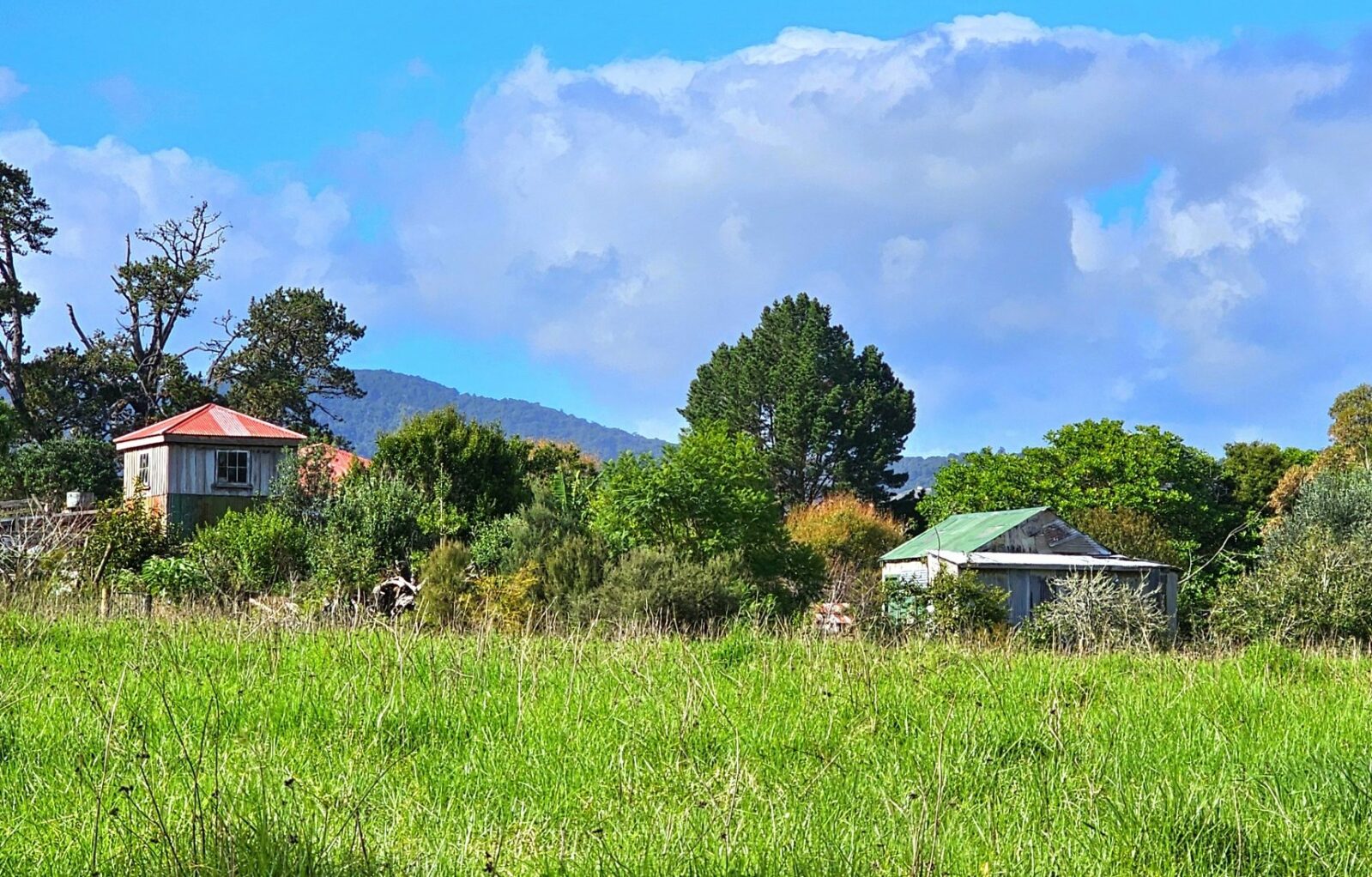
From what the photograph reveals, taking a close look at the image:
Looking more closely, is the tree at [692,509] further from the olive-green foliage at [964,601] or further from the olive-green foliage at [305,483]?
the olive-green foliage at [305,483]

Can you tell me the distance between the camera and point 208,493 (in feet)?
130

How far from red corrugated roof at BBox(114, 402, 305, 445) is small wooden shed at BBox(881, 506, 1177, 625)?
1943cm

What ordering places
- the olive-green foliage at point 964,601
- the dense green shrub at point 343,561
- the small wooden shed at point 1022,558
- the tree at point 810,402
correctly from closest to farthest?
the olive-green foliage at point 964,601
the dense green shrub at point 343,561
the small wooden shed at point 1022,558
the tree at point 810,402

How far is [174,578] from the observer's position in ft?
81.8

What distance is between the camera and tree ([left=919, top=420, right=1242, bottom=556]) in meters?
44.2

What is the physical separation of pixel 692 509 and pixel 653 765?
1785 cm

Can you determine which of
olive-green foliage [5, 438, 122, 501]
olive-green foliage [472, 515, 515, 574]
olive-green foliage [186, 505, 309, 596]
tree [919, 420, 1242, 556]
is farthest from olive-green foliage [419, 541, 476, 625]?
tree [919, 420, 1242, 556]

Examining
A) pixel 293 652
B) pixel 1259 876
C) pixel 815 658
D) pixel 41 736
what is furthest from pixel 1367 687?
pixel 41 736

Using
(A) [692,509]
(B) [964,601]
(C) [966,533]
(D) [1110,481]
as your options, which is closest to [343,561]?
(A) [692,509]

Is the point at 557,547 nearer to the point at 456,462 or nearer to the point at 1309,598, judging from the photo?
the point at 456,462

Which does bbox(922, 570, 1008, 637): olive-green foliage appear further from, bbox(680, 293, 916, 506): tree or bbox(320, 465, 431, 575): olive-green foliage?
bbox(680, 293, 916, 506): tree

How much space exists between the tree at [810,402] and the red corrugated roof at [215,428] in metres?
25.6

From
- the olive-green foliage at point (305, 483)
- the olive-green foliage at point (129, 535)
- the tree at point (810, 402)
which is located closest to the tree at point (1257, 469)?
the tree at point (810, 402)

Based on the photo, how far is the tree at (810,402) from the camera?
6231cm
